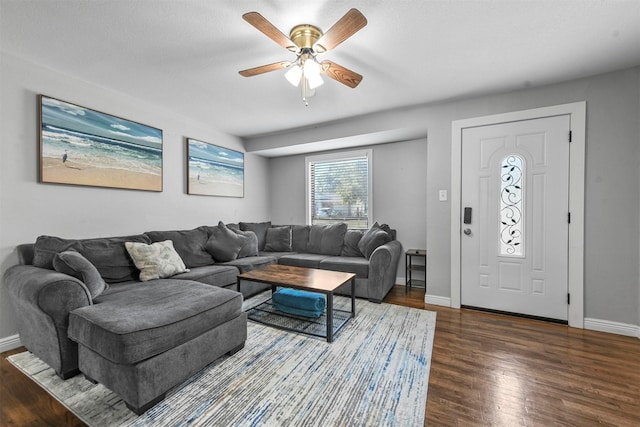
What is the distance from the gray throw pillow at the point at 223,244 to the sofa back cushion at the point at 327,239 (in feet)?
3.83

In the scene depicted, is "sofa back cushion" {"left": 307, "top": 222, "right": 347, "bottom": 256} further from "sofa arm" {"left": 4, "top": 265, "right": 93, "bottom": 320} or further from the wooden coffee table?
"sofa arm" {"left": 4, "top": 265, "right": 93, "bottom": 320}

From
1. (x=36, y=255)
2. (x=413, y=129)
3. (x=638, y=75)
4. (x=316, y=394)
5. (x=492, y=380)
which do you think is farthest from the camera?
(x=413, y=129)

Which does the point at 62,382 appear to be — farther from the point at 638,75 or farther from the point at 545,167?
the point at 638,75

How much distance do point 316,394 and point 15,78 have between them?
341 centimetres

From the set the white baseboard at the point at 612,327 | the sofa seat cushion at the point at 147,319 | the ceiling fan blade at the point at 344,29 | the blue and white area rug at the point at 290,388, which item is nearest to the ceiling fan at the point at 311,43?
the ceiling fan blade at the point at 344,29

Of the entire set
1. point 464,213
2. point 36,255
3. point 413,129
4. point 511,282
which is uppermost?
point 413,129

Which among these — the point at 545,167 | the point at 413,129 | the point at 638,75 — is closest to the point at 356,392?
the point at 545,167

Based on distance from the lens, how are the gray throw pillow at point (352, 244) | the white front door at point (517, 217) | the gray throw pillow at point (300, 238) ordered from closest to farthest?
the white front door at point (517, 217) < the gray throw pillow at point (352, 244) < the gray throw pillow at point (300, 238)

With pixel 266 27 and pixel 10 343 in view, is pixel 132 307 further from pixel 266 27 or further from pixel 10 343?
pixel 266 27

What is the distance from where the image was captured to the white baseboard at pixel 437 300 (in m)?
3.10

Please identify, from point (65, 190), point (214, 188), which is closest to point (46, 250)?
point (65, 190)

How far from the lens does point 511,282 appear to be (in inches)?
110

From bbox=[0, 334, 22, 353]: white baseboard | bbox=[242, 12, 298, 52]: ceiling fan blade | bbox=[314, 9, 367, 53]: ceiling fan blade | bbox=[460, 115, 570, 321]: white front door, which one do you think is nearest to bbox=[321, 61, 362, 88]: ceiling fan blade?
bbox=[314, 9, 367, 53]: ceiling fan blade

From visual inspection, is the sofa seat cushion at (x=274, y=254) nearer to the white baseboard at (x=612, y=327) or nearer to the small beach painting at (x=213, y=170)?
the small beach painting at (x=213, y=170)
